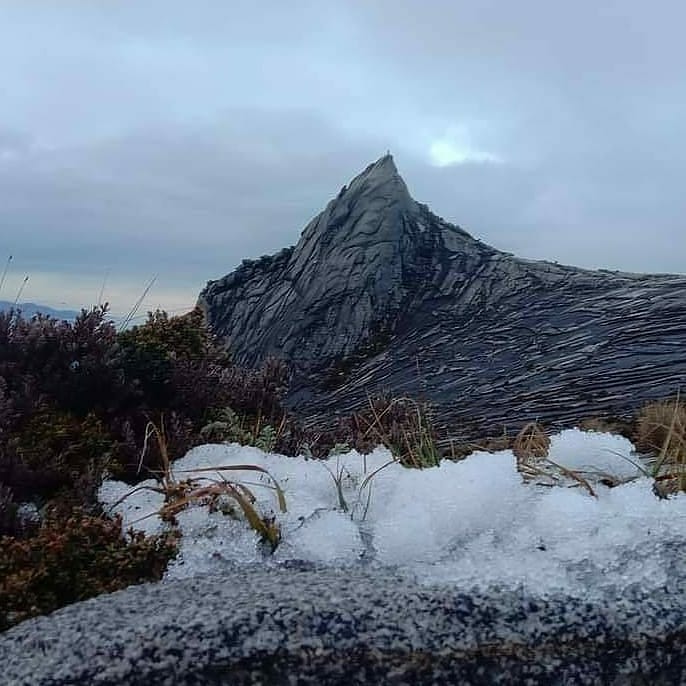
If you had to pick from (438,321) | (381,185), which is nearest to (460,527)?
(438,321)

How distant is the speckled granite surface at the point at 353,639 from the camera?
1.81 m

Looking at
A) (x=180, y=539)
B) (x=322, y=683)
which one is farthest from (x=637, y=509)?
(x=180, y=539)

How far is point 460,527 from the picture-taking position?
253cm

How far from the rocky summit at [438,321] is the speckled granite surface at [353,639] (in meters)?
3.96

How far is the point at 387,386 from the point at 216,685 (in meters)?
5.64

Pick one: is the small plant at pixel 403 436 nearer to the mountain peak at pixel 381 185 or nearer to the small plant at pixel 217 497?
the small plant at pixel 217 497

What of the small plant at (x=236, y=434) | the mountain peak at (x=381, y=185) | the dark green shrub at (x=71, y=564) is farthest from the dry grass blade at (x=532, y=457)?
the mountain peak at (x=381, y=185)

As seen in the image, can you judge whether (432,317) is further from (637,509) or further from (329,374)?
(637,509)

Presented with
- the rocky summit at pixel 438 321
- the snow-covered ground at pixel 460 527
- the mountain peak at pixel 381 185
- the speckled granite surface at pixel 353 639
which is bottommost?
the speckled granite surface at pixel 353 639

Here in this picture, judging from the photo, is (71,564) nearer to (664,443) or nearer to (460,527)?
(460,527)

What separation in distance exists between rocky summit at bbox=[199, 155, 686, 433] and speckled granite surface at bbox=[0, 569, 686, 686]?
396cm

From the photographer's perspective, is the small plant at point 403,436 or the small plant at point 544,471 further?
the small plant at point 403,436

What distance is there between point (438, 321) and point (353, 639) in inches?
283

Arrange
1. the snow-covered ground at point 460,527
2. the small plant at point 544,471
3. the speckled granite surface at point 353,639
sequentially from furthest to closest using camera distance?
the small plant at point 544,471, the snow-covered ground at point 460,527, the speckled granite surface at point 353,639
